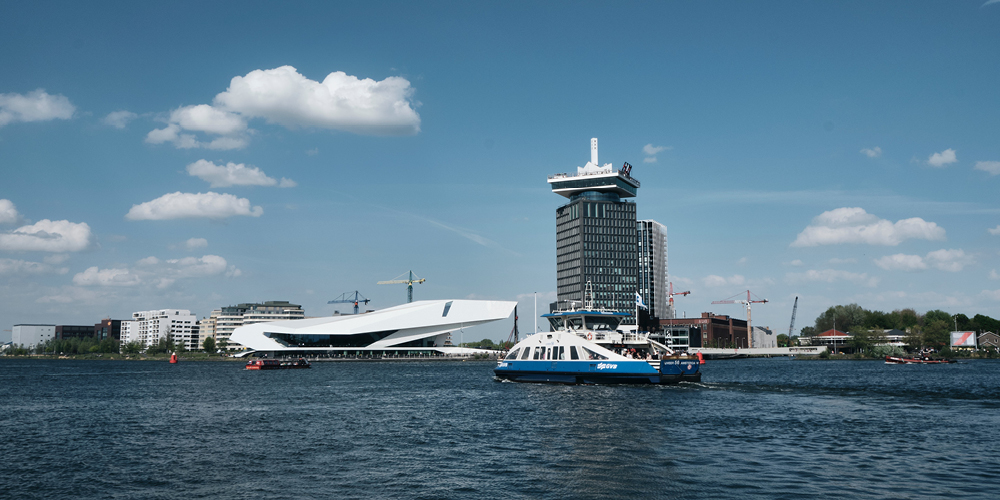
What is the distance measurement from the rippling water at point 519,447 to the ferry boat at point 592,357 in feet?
16.3

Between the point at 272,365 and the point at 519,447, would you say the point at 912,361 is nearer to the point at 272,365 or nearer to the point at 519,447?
the point at 272,365

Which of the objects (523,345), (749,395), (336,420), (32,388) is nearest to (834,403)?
(749,395)

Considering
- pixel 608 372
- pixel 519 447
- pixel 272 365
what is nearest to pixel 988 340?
pixel 608 372

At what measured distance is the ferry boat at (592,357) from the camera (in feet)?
190

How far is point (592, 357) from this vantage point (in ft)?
196

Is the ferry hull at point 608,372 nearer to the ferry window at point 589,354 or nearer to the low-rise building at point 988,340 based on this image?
the ferry window at point 589,354

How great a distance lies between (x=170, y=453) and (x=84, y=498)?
828 centimetres

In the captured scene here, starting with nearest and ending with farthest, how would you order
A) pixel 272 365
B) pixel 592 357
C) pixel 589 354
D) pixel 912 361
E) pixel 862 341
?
pixel 592 357
pixel 589 354
pixel 272 365
pixel 912 361
pixel 862 341

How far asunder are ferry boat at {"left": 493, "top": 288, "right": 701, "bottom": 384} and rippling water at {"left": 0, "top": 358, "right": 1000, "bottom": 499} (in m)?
4.98

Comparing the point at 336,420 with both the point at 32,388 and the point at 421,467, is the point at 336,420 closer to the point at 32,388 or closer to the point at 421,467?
the point at 421,467

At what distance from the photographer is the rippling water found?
21.6 m

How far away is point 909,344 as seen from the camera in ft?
607

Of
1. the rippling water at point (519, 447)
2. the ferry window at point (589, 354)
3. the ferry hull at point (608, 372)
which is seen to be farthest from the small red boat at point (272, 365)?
the ferry window at point (589, 354)

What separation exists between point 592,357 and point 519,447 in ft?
102
